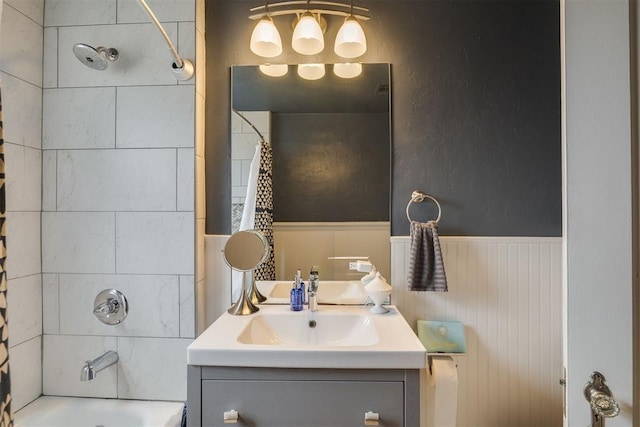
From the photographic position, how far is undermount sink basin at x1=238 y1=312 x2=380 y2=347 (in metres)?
1.25

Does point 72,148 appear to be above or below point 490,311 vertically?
above

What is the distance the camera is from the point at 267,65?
4.84ft

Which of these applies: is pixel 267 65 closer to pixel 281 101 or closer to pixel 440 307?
pixel 281 101

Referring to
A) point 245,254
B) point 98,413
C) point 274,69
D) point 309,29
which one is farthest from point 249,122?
point 98,413

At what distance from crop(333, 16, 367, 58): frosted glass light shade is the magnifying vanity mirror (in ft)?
2.90

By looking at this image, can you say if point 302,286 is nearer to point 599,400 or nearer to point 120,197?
point 120,197

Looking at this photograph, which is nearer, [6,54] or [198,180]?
[6,54]

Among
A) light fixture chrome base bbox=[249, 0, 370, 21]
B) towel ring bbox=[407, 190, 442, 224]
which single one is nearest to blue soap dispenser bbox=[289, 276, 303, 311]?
towel ring bbox=[407, 190, 442, 224]

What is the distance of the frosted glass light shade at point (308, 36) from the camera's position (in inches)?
53.3

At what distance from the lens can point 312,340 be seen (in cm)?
126

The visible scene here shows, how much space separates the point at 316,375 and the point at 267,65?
1.30 meters

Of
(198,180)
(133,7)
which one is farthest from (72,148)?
(133,7)

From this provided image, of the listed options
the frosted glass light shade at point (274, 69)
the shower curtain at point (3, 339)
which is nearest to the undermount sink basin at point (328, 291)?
the shower curtain at point (3, 339)

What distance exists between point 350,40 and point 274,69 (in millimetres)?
366
